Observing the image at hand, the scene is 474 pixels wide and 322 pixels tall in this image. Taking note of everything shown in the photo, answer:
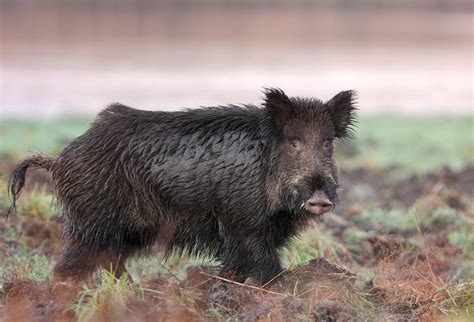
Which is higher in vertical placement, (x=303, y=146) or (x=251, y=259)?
(x=303, y=146)

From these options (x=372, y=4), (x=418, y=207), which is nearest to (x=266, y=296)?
(x=418, y=207)

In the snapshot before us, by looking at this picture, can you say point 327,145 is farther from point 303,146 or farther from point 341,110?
point 341,110

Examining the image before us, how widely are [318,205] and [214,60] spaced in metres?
24.6

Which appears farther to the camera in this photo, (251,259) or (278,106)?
(278,106)

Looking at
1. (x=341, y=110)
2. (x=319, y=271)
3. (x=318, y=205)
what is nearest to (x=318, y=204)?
(x=318, y=205)

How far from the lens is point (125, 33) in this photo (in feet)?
134

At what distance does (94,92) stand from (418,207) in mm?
13542

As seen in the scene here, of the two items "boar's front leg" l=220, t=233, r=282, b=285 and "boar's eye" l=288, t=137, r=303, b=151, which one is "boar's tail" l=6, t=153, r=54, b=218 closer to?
"boar's front leg" l=220, t=233, r=282, b=285

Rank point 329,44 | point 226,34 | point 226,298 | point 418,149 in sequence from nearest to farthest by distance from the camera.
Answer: point 226,298 < point 418,149 < point 329,44 < point 226,34

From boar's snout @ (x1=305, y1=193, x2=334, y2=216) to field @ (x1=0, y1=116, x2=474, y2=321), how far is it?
592mm

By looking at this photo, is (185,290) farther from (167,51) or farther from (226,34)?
(226,34)

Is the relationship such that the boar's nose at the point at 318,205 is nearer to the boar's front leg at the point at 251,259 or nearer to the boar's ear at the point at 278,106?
the boar's front leg at the point at 251,259

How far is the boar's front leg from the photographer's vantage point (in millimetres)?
7273

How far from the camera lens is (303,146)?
Answer: 7367 mm
